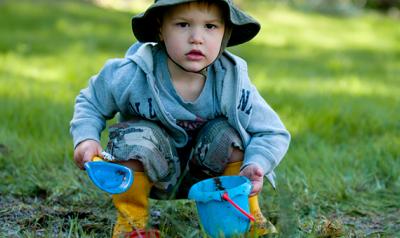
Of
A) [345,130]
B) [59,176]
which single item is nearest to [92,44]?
[345,130]

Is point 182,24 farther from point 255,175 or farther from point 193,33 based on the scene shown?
point 255,175

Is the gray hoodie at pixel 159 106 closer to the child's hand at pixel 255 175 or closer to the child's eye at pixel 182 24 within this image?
the child's hand at pixel 255 175

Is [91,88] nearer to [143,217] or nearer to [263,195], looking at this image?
[143,217]

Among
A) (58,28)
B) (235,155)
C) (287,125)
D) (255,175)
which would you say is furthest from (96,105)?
(58,28)

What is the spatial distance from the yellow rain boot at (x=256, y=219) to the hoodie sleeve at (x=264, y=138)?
8cm

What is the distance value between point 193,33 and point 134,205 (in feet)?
2.02

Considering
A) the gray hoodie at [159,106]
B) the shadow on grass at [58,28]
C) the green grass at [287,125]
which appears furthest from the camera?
the shadow on grass at [58,28]

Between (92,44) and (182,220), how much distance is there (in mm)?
5395

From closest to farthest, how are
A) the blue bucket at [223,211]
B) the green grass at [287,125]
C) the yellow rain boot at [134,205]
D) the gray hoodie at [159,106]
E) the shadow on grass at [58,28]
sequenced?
the blue bucket at [223,211] < the yellow rain boot at [134,205] < the gray hoodie at [159,106] < the green grass at [287,125] < the shadow on grass at [58,28]

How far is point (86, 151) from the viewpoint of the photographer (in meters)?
2.52

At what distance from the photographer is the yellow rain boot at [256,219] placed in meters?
2.37

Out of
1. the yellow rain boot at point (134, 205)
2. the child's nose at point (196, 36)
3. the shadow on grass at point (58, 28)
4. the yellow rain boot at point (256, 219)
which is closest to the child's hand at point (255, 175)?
the yellow rain boot at point (256, 219)

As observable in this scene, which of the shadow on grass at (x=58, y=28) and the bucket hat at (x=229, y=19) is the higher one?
the bucket hat at (x=229, y=19)

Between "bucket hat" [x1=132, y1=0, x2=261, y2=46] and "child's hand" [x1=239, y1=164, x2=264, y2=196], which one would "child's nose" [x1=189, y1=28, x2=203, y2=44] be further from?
"child's hand" [x1=239, y1=164, x2=264, y2=196]
